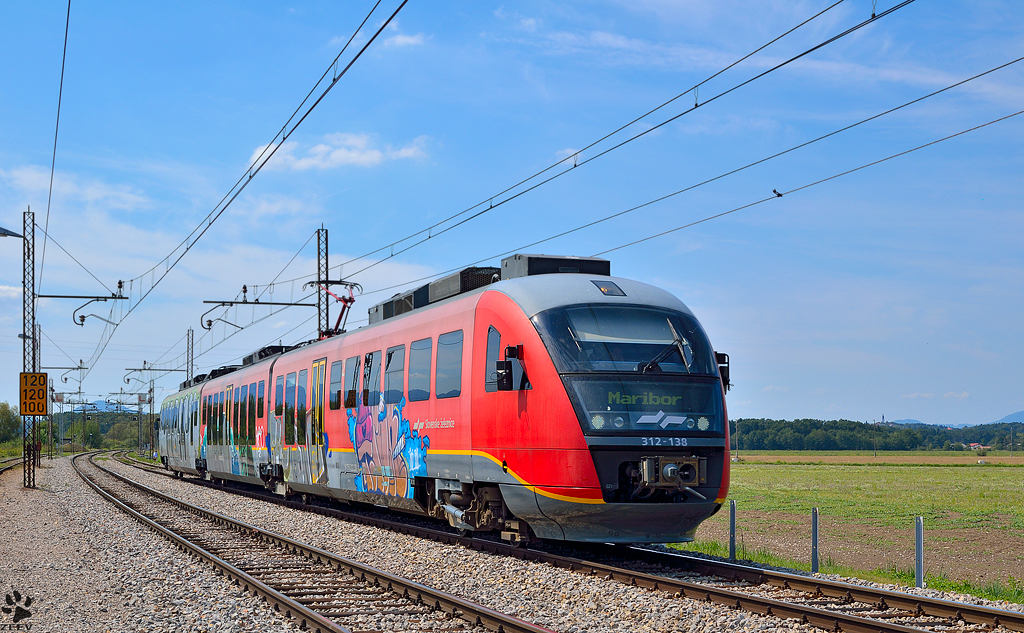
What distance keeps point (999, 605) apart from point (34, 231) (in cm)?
3423

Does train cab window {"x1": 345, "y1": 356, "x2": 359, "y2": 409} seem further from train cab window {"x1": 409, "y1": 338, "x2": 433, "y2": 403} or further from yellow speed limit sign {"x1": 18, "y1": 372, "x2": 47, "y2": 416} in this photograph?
yellow speed limit sign {"x1": 18, "y1": 372, "x2": 47, "y2": 416}

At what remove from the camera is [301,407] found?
2161 cm

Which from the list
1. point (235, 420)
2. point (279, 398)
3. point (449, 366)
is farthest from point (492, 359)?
point (235, 420)

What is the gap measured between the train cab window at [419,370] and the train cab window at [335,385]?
379 cm

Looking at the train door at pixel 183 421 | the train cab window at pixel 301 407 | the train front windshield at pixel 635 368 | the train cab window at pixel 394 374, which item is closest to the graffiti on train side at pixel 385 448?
the train cab window at pixel 394 374

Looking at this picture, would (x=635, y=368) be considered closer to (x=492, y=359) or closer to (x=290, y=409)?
(x=492, y=359)

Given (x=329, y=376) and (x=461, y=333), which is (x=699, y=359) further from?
(x=329, y=376)

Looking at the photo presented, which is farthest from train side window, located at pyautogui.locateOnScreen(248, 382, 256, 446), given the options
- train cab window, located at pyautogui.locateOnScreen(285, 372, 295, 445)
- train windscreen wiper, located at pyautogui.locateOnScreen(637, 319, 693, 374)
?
train windscreen wiper, located at pyautogui.locateOnScreen(637, 319, 693, 374)

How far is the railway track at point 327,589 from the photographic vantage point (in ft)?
28.6

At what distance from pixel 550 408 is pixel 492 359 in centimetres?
158

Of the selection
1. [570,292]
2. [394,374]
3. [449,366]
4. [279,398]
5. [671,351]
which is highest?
[570,292]

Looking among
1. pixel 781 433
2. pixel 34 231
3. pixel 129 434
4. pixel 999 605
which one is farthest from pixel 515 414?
pixel 129 434

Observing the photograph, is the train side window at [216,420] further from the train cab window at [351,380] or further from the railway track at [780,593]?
the railway track at [780,593]

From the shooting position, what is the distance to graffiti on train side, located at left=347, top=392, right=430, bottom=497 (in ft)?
50.3
